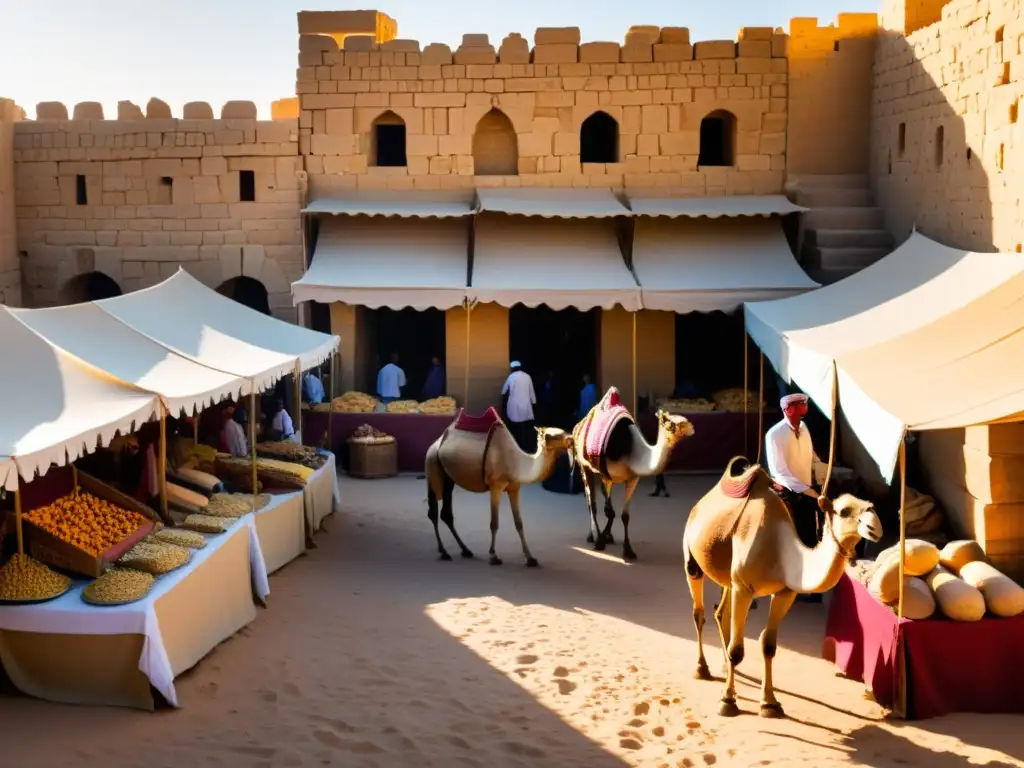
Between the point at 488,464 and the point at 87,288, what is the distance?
10003 millimetres

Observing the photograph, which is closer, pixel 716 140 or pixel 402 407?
pixel 402 407

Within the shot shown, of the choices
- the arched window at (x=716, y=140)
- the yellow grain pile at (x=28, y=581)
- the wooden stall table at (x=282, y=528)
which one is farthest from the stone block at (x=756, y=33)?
the yellow grain pile at (x=28, y=581)

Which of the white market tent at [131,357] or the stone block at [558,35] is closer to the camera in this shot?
the white market tent at [131,357]

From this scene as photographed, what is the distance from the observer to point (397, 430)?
1491 centimetres

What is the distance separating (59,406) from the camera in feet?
25.9

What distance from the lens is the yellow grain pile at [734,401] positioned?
14.6 metres

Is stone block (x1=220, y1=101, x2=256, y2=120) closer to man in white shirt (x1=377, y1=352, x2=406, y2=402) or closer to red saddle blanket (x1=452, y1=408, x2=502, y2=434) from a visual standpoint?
man in white shirt (x1=377, y1=352, x2=406, y2=402)

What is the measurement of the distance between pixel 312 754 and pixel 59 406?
3035mm

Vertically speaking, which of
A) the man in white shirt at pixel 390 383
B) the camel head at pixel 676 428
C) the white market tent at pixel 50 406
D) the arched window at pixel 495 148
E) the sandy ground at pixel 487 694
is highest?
the arched window at pixel 495 148

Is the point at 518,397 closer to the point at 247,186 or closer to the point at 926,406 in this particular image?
the point at 247,186

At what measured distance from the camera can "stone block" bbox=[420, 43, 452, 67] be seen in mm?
16312

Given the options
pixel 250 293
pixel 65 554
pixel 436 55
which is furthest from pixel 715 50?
pixel 65 554

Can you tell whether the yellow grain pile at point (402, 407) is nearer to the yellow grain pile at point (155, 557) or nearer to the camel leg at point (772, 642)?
the yellow grain pile at point (155, 557)

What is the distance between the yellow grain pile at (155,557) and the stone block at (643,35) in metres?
10.7
